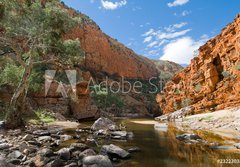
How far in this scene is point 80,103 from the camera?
3597 cm

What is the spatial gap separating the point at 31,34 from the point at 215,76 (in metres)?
39.3

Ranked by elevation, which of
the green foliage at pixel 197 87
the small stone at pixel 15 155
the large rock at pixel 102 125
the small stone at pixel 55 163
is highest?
the green foliage at pixel 197 87

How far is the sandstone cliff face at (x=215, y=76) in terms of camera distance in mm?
39000

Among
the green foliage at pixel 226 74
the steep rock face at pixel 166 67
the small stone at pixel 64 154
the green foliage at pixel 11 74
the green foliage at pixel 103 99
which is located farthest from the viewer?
the steep rock face at pixel 166 67

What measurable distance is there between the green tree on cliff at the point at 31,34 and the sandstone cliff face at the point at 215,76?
29838 millimetres

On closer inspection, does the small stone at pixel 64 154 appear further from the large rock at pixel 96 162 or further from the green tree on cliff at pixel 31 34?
the green tree on cliff at pixel 31 34

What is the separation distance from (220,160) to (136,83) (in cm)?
9408

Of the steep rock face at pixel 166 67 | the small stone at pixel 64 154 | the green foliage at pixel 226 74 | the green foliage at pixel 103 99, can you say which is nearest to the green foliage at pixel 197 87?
the green foliage at pixel 226 74

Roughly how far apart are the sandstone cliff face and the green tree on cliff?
29.8 metres

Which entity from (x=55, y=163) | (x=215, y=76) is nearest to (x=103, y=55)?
(x=215, y=76)

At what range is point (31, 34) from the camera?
15.2m

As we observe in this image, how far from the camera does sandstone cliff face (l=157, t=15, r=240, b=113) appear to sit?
1535 inches

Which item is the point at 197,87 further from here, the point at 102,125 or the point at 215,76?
the point at 102,125

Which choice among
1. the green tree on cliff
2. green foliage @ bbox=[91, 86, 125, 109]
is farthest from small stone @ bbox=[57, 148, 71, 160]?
green foliage @ bbox=[91, 86, 125, 109]
